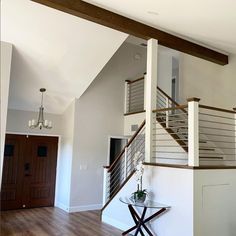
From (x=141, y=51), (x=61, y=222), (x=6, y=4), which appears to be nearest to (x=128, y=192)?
(x=61, y=222)

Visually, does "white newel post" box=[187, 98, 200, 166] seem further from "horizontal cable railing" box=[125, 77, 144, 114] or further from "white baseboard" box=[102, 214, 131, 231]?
"horizontal cable railing" box=[125, 77, 144, 114]

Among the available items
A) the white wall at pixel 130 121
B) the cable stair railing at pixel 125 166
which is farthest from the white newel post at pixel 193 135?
the white wall at pixel 130 121

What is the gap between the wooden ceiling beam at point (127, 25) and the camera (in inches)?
177

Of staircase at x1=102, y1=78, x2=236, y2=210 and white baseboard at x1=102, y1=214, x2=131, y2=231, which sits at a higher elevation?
staircase at x1=102, y1=78, x2=236, y2=210

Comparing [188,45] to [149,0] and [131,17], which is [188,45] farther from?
[149,0]

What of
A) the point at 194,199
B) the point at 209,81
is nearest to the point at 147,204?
the point at 194,199

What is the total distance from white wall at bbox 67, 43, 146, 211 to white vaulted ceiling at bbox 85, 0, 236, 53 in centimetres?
269

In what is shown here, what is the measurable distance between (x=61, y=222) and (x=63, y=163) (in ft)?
6.05

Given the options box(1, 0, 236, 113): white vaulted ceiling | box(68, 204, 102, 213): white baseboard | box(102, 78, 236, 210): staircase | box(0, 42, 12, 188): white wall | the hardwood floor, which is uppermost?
box(1, 0, 236, 113): white vaulted ceiling

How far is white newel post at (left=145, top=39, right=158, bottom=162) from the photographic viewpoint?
5.09 metres

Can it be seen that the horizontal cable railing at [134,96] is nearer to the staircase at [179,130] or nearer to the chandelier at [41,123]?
the staircase at [179,130]

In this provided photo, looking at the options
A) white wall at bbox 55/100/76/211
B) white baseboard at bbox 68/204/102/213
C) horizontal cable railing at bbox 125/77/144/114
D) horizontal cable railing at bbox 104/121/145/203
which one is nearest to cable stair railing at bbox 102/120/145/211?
horizontal cable railing at bbox 104/121/145/203

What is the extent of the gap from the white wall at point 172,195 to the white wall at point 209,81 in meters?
3.03

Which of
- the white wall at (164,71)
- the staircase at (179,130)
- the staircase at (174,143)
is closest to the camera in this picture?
the staircase at (174,143)
